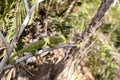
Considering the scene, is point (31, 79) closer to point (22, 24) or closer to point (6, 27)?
point (6, 27)

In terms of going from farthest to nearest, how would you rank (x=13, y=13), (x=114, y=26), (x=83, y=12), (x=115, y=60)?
1. (x=114, y=26)
2. (x=83, y=12)
3. (x=115, y=60)
4. (x=13, y=13)

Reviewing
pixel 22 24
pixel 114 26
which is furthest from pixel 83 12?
pixel 22 24

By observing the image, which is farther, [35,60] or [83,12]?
[83,12]

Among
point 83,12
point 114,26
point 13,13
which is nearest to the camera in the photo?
point 13,13

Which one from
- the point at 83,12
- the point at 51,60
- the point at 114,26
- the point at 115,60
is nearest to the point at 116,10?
the point at 114,26

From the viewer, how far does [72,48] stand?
2.23 meters

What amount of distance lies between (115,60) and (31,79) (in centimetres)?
69

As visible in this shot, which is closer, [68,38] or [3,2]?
[3,2]

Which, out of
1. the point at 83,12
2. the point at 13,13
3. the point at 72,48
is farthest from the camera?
the point at 83,12

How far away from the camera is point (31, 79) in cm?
237

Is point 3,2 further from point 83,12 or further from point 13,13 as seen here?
point 83,12

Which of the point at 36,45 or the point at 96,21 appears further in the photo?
the point at 96,21

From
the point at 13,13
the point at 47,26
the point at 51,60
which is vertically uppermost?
the point at 13,13

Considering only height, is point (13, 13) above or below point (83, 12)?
above
